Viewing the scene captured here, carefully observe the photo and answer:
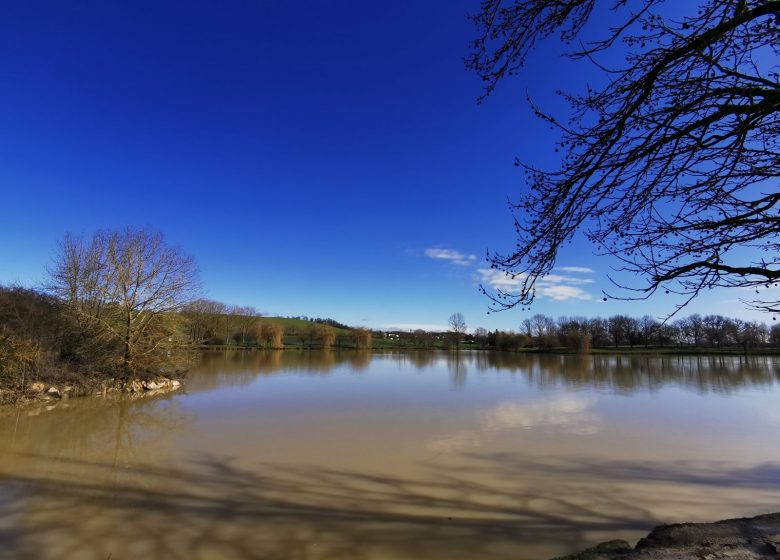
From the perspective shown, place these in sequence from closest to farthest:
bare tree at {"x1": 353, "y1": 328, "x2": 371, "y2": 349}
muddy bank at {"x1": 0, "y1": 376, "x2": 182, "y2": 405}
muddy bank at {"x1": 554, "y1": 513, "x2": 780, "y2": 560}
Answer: muddy bank at {"x1": 554, "y1": 513, "x2": 780, "y2": 560}, muddy bank at {"x1": 0, "y1": 376, "x2": 182, "y2": 405}, bare tree at {"x1": 353, "y1": 328, "x2": 371, "y2": 349}

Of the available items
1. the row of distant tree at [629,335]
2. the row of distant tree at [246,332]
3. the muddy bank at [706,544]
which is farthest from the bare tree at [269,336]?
the muddy bank at [706,544]

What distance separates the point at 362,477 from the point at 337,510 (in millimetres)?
1264

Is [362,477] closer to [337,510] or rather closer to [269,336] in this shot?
[337,510]

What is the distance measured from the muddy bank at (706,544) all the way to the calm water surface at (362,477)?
106 centimetres

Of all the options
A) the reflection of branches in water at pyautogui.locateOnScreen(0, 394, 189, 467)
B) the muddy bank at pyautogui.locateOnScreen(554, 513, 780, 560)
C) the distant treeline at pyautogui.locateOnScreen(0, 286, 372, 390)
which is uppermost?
the distant treeline at pyautogui.locateOnScreen(0, 286, 372, 390)

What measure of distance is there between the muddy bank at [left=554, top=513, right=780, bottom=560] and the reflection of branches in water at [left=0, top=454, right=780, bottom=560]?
1.07m

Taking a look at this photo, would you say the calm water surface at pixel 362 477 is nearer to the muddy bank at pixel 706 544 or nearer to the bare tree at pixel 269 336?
the muddy bank at pixel 706 544

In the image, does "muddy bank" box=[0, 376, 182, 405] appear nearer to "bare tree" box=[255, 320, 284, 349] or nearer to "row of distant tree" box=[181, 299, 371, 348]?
"row of distant tree" box=[181, 299, 371, 348]

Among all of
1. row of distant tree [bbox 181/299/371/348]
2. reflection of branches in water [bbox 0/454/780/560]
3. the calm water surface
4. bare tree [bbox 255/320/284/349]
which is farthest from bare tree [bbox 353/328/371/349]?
reflection of branches in water [bbox 0/454/780/560]

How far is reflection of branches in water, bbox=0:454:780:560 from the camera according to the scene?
4.08m

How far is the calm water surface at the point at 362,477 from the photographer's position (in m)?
4.25

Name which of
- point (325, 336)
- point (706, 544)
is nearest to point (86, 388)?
point (706, 544)

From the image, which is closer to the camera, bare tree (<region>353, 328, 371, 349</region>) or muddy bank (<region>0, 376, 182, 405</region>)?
muddy bank (<region>0, 376, 182, 405</region>)

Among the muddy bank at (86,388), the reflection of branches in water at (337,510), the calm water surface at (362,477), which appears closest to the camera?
the reflection of branches in water at (337,510)
